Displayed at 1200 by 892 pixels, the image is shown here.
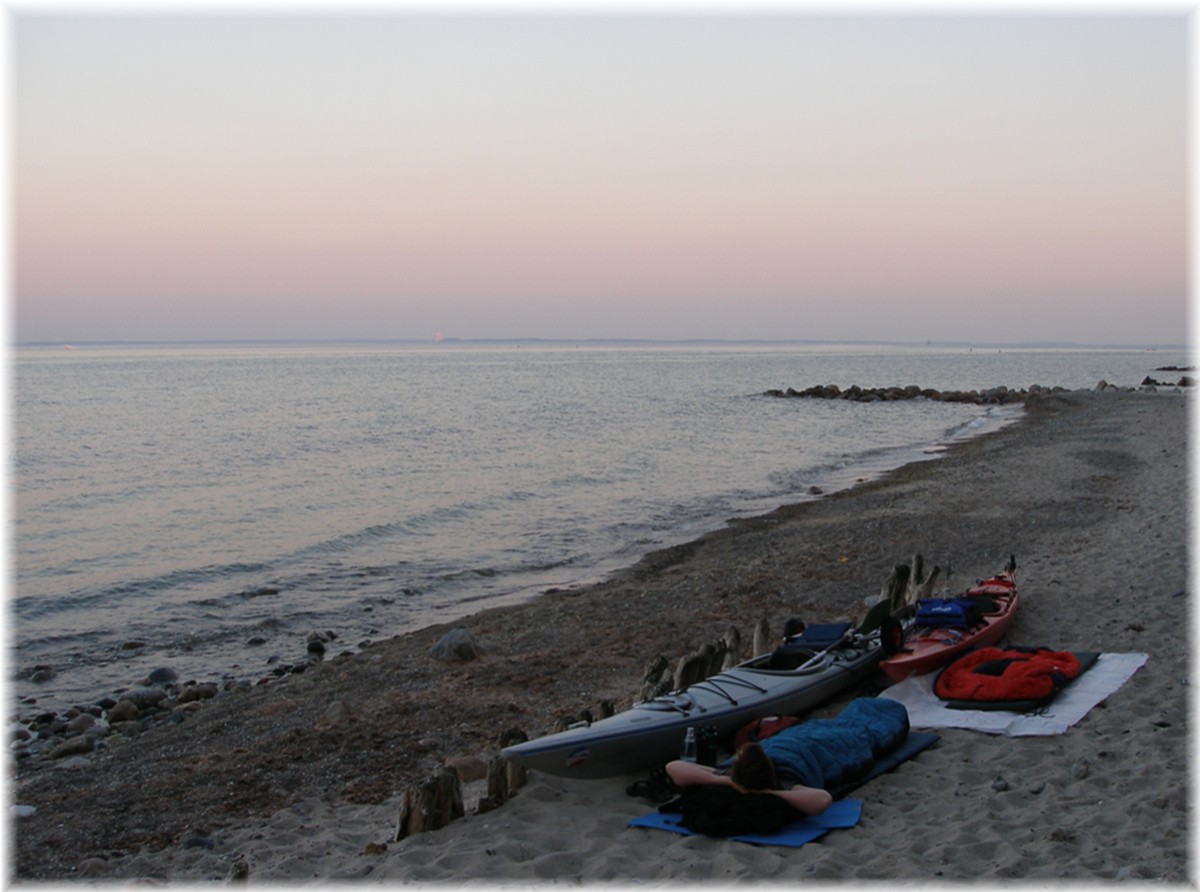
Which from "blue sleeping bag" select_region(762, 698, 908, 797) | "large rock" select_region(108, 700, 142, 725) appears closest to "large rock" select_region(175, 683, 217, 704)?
"large rock" select_region(108, 700, 142, 725)

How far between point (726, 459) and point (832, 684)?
87.8ft

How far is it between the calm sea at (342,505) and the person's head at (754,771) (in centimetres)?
869

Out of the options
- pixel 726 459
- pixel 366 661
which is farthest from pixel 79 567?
pixel 726 459

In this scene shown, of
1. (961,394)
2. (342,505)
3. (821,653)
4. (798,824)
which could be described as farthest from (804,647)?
(961,394)

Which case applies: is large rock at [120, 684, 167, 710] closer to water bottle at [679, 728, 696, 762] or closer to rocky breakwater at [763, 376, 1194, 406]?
water bottle at [679, 728, 696, 762]

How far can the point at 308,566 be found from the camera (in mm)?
19344

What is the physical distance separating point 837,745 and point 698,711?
1.16 meters

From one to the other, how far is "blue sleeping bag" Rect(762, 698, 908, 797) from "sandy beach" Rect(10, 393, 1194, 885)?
0.73 ft

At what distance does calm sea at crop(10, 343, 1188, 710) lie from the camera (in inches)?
608

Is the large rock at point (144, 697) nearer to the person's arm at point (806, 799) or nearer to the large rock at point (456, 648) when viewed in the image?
the large rock at point (456, 648)

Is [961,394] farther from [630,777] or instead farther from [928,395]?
[630,777]

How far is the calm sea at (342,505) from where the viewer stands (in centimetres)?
1544

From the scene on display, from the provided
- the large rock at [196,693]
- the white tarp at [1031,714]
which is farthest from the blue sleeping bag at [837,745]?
the large rock at [196,693]

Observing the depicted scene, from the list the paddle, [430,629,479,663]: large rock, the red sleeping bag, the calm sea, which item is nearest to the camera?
the red sleeping bag
